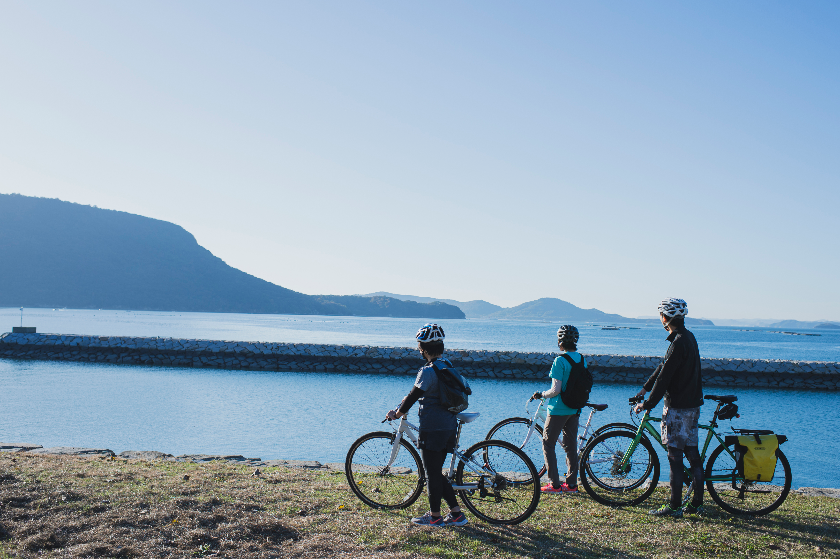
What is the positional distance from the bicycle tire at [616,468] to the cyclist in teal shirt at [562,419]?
0.26 m

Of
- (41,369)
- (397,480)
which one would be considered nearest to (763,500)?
(397,480)

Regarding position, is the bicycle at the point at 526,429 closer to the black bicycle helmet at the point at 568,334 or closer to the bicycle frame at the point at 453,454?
the black bicycle helmet at the point at 568,334

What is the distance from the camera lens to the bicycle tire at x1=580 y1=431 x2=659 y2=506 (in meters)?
5.82

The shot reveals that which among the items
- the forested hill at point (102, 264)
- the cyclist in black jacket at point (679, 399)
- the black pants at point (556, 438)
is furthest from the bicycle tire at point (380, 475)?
the forested hill at point (102, 264)

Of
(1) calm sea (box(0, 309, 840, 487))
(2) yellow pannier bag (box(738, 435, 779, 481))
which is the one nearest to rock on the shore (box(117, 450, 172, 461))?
(1) calm sea (box(0, 309, 840, 487))

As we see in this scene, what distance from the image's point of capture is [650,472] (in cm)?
590

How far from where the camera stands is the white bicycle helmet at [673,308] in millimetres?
5260

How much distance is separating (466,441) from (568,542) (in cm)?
726

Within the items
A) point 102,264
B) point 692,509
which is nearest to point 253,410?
point 692,509

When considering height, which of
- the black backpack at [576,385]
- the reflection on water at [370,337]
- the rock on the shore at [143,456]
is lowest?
the reflection on water at [370,337]

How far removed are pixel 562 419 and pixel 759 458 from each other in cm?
186

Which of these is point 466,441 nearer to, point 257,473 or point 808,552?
point 257,473

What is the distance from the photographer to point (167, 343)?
115 feet

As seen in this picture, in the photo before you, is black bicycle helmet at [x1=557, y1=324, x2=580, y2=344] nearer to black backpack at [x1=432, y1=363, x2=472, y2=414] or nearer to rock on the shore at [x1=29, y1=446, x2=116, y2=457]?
black backpack at [x1=432, y1=363, x2=472, y2=414]
